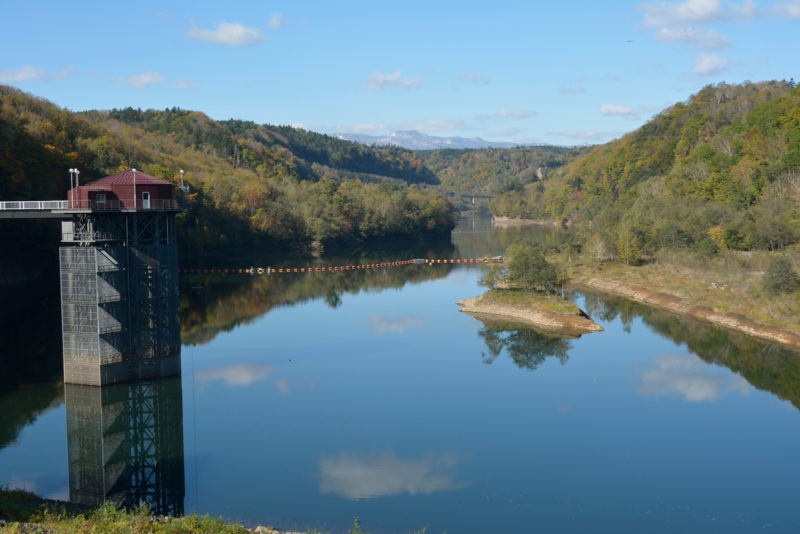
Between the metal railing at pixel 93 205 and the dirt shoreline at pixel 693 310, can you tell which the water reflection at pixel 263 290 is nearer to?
the metal railing at pixel 93 205

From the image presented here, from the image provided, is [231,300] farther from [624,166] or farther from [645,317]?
[624,166]

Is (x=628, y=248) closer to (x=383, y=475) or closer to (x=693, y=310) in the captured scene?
(x=693, y=310)

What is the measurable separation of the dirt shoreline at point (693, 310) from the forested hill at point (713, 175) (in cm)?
740

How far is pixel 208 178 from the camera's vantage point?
103188 millimetres

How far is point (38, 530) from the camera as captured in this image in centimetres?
1970

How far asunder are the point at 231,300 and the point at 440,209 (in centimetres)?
7554

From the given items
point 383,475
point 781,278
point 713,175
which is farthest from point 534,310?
point 713,175

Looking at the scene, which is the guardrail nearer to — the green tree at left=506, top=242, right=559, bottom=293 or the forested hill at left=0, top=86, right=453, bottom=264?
the forested hill at left=0, top=86, right=453, bottom=264

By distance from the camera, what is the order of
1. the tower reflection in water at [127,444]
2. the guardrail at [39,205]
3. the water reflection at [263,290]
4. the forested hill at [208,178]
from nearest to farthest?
the tower reflection in water at [127,444] < the guardrail at [39,205] < the water reflection at [263,290] < the forested hill at [208,178]

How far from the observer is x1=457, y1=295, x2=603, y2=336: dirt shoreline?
52.6 m

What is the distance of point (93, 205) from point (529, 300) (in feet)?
110

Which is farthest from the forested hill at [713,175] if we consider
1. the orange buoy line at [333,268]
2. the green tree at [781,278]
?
the orange buoy line at [333,268]

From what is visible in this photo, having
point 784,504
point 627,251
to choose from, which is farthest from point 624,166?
point 784,504

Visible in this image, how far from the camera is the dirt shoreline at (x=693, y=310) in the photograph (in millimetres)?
48275
